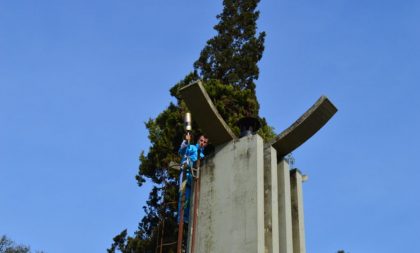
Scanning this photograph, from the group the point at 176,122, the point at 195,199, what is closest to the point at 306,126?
the point at 195,199

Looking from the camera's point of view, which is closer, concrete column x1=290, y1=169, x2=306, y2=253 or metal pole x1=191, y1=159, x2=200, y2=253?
metal pole x1=191, y1=159, x2=200, y2=253

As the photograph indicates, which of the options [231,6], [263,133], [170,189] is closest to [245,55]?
[231,6]

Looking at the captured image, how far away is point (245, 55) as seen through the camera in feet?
59.9

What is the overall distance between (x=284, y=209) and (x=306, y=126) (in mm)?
1266

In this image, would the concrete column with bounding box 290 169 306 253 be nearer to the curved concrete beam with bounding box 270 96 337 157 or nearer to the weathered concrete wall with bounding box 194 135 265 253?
the curved concrete beam with bounding box 270 96 337 157

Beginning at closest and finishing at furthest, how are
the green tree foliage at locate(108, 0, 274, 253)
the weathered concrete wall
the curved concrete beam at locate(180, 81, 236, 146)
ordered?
the weathered concrete wall → the curved concrete beam at locate(180, 81, 236, 146) → the green tree foliage at locate(108, 0, 274, 253)

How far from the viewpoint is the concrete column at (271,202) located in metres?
7.67

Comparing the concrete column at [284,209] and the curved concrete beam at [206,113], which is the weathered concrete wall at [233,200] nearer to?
the curved concrete beam at [206,113]

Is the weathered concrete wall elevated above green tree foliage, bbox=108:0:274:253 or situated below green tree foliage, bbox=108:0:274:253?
below

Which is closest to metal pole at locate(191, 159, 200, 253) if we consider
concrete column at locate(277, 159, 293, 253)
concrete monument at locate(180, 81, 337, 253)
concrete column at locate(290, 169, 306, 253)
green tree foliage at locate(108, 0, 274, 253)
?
concrete monument at locate(180, 81, 337, 253)

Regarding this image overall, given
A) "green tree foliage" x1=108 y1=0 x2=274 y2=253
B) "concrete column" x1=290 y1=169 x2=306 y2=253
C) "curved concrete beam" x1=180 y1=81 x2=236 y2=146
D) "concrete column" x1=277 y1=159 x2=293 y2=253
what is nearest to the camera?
"concrete column" x1=277 y1=159 x2=293 y2=253

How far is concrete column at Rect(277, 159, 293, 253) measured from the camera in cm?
798

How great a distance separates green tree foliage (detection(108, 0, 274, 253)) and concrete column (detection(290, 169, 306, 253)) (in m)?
4.20

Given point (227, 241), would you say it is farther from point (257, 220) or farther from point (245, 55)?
point (245, 55)
